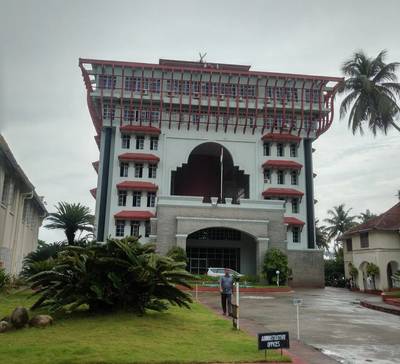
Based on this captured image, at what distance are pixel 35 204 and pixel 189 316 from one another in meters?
23.5

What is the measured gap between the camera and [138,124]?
46.6m

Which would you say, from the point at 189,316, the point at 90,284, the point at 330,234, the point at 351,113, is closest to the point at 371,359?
the point at 189,316

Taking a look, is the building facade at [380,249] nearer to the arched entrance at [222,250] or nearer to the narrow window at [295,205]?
the narrow window at [295,205]

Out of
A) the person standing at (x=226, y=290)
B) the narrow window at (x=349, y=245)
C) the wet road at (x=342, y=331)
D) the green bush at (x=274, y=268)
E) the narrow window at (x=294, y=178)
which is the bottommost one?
the wet road at (x=342, y=331)

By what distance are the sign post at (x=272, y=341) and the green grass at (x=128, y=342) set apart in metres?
0.23

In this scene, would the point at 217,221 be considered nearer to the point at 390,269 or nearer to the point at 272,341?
the point at 390,269

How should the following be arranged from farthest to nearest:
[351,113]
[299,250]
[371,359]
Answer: [299,250]
[351,113]
[371,359]

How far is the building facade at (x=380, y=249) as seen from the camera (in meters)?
39.0

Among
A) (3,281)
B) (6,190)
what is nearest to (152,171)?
(6,190)

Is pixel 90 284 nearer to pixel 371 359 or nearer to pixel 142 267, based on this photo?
pixel 142 267

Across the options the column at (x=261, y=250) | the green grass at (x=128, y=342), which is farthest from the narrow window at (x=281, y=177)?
the green grass at (x=128, y=342)

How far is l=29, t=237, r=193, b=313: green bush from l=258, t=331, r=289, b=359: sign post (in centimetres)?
430

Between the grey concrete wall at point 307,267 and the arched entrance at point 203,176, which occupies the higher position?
the arched entrance at point 203,176

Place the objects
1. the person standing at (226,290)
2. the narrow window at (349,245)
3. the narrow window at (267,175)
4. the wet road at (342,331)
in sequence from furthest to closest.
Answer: the narrow window at (267,175) < the narrow window at (349,245) < the person standing at (226,290) < the wet road at (342,331)
